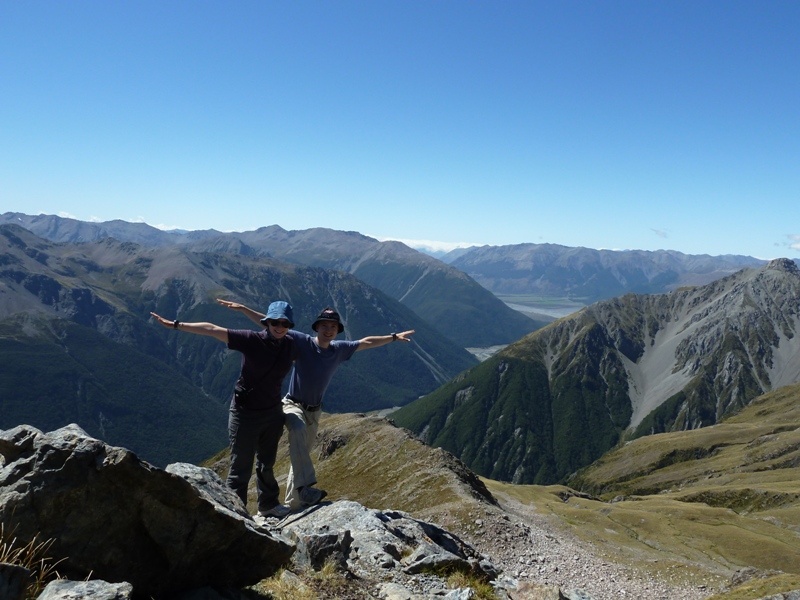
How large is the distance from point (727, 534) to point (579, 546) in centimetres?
3459

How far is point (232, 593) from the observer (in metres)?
10.3

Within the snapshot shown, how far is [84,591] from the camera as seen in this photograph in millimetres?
7734

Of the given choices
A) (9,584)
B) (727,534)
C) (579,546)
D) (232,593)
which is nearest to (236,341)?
(232,593)

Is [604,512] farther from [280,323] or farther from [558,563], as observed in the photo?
[280,323]

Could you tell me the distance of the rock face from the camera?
8953 millimetres

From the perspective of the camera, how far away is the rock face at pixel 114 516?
29.4 feet

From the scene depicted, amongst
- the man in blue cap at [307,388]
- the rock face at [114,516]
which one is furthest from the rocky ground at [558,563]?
the rock face at [114,516]

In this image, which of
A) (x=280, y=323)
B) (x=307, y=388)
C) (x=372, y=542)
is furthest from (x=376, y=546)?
(x=280, y=323)

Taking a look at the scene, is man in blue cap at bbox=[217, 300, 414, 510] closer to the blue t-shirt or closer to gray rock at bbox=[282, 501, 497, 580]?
the blue t-shirt

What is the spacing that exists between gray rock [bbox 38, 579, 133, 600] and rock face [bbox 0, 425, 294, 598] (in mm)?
858

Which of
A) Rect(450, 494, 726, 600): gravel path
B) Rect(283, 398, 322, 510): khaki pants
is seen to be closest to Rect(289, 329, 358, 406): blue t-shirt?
Rect(283, 398, 322, 510): khaki pants

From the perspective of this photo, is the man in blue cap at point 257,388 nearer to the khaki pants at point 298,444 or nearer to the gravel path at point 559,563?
the khaki pants at point 298,444

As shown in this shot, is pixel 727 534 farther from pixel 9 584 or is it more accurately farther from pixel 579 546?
pixel 9 584

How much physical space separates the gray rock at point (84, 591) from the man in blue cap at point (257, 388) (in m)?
6.97
